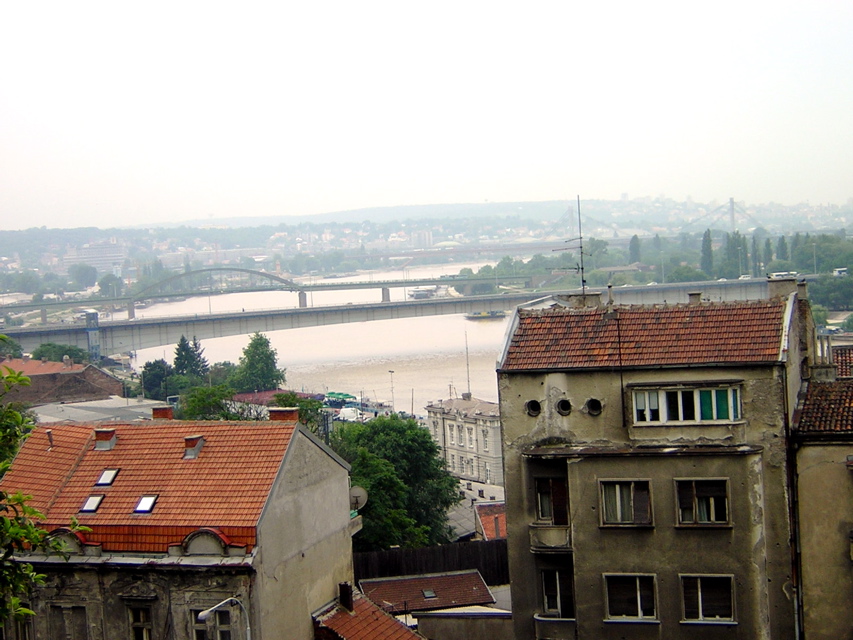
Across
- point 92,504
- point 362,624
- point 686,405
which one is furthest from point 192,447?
point 686,405

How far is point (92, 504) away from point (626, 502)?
6385 mm

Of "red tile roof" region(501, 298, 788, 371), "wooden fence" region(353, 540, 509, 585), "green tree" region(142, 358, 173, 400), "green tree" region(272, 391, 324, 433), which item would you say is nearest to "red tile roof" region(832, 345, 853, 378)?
"red tile roof" region(501, 298, 788, 371)

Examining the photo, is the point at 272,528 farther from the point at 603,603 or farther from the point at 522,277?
the point at 522,277

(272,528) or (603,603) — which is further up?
(272,528)

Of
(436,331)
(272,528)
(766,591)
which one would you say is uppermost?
(272,528)

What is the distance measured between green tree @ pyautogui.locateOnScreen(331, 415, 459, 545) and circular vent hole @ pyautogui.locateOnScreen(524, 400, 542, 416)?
19.5 meters

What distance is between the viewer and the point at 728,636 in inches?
508

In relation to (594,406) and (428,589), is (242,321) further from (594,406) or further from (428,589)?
(594,406)

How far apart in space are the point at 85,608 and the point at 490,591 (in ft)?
37.1

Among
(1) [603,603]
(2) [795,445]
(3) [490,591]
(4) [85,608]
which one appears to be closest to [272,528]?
(4) [85,608]

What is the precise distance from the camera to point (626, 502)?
44.0ft

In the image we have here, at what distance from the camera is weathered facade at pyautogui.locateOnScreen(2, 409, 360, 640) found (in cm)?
1336

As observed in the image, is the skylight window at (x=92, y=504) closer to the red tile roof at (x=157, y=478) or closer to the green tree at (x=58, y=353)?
the red tile roof at (x=157, y=478)

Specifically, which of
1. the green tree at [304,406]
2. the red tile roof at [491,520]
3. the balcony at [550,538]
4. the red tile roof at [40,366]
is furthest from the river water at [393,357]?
the balcony at [550,538]
